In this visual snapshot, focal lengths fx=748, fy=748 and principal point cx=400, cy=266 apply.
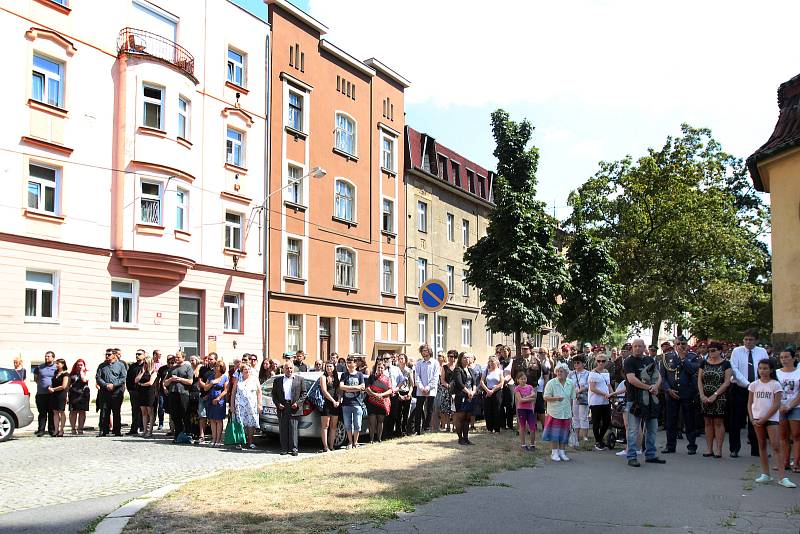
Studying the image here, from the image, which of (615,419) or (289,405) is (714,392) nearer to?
(615,419)

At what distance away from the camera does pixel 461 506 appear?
8.12 metres

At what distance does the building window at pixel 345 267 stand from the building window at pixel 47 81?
589 inches

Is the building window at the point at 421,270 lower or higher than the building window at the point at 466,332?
higher

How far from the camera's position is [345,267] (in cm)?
3516

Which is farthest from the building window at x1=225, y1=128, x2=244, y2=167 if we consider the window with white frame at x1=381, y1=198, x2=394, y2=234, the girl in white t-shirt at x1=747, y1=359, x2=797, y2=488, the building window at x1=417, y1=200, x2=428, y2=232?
the girl in white t-shirt at x1=747, y1=359, x2=797, y2=488

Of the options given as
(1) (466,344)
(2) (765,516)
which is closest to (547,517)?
(2) (765,516)

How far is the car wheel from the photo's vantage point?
15.1 m

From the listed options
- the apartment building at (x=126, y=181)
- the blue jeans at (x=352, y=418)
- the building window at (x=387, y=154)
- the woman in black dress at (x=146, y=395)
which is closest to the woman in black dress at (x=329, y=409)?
the blue jeans at (x=352, y=418)

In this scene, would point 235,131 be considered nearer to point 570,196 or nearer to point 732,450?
point 570,196

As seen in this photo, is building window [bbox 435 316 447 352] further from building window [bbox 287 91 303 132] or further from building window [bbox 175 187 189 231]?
building window [bbox 175 187 189 231]

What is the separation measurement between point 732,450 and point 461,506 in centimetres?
632

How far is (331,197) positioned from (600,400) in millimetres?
22607

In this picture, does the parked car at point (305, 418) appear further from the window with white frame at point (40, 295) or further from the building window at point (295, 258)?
the building window at point (295, 258)

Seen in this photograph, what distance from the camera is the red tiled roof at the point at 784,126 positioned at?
18062 millimetres
